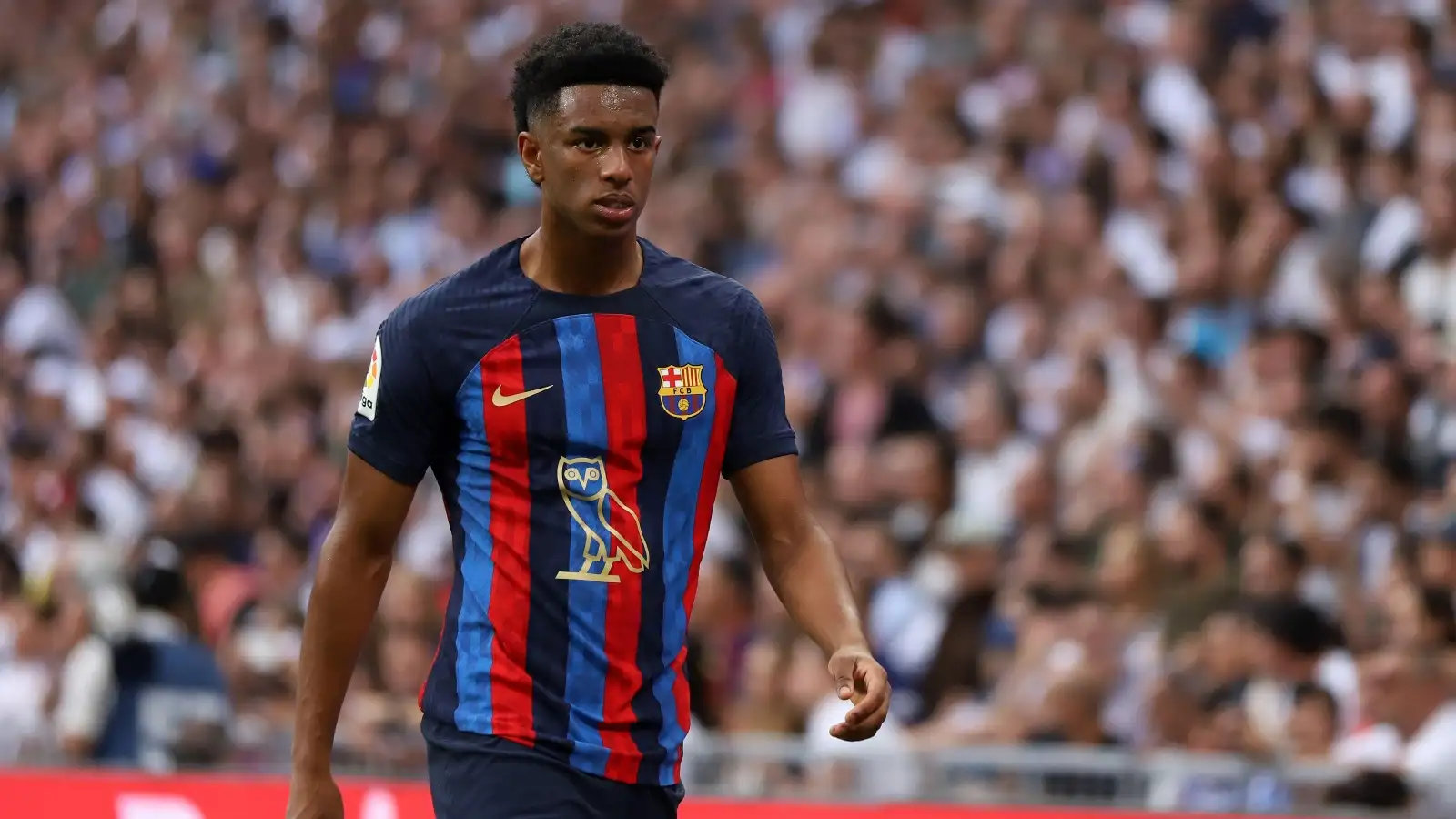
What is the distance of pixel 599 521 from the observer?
408 cm

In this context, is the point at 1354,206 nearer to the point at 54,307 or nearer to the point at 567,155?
the point at 567,155

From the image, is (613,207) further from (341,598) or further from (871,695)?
→ (871,695)

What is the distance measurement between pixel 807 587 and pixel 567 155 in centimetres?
94

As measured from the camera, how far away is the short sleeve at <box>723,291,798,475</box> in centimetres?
427

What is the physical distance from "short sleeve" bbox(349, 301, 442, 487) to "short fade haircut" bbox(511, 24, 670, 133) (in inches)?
19.2

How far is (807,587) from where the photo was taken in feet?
13.8

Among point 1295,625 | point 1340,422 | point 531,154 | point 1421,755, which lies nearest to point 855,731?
point 531,154

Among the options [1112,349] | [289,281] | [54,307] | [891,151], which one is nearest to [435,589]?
[1112,349]

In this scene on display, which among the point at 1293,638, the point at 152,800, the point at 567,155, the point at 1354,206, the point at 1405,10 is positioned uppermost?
the point at 1405,10

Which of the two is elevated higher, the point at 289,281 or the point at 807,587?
the point at 289,281

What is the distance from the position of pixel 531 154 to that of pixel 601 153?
0.20 m

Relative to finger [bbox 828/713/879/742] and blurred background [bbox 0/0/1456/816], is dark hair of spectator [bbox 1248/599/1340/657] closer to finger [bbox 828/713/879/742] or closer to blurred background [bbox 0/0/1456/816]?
blurred background [bbox 0/0/1456/816]

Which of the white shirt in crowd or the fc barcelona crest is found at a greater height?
the fc barcelona crest

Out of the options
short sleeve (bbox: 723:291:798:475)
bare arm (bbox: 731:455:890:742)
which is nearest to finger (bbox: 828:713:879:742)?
bare arm (bbox: 731:455:890:742)
